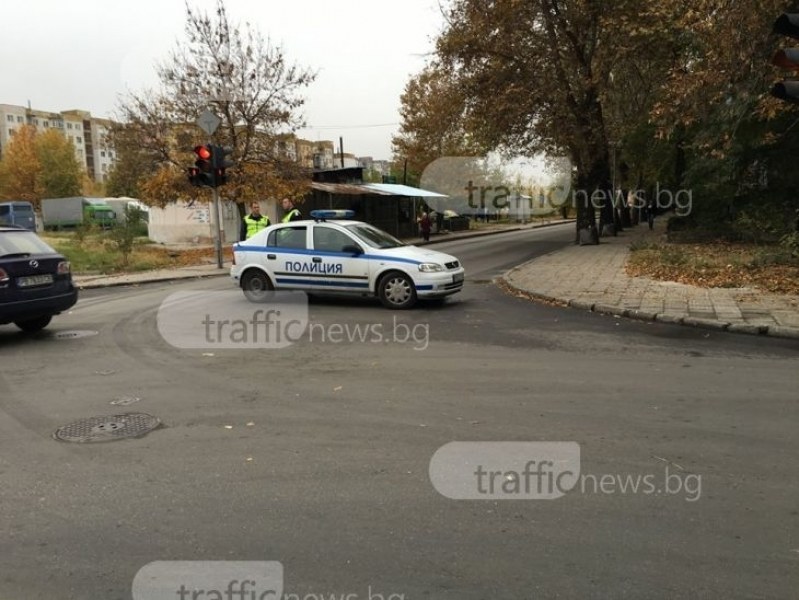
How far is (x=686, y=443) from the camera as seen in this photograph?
4.91 m

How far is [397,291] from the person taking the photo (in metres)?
11.4

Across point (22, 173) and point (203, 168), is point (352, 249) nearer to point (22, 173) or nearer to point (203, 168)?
point (203, 168)

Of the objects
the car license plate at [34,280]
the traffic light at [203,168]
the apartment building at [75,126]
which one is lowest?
the car license plate at [34,280]

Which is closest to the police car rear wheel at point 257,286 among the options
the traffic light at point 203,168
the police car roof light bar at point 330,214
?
the police car roof light bar at point 330,214

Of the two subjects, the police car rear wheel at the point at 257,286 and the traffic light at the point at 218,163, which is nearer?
the police car rear wheel at the point at 257,286

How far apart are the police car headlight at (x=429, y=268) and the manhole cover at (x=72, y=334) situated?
516 cm

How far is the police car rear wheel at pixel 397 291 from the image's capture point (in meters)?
11.3

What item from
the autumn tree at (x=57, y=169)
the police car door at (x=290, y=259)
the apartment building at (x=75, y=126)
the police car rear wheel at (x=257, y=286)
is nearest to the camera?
the police car door at (x=290, y=259)

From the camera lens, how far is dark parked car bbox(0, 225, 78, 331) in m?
8.71

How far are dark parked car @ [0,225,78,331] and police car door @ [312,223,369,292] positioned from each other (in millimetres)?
4043

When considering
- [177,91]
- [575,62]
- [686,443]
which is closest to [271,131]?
[177,91]

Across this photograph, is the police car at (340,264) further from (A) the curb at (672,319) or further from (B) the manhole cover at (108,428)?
(B) the manhole cover at (108,428)

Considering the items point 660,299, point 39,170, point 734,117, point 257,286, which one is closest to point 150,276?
point 257,286

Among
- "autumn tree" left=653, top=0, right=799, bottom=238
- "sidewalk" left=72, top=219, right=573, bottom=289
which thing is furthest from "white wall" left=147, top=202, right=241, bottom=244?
"autumn tree" left=653, top=0, right=799, bottom=238
